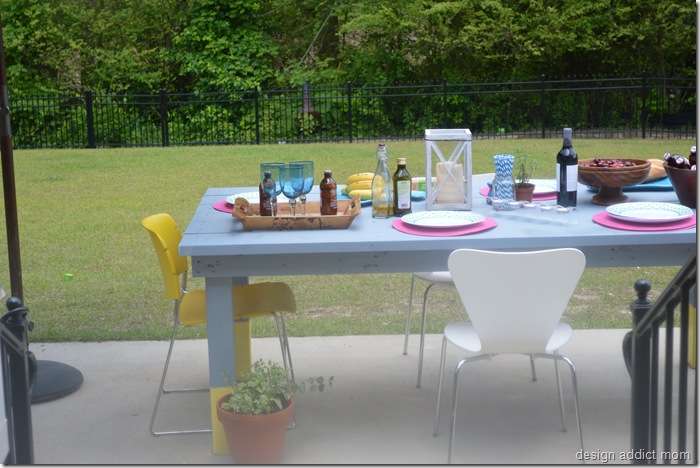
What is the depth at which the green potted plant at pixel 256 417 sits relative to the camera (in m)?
3.28

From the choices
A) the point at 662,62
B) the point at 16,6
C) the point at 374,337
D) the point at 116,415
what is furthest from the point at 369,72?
the point at 116,415

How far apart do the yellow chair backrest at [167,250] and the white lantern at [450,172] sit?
1070mm

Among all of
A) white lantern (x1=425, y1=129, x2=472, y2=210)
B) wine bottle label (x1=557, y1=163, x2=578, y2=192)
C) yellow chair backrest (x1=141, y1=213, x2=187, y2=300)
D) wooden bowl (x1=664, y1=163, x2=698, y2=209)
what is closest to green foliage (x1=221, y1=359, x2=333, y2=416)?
yellow chair backrest (x1=141, y1=213, x2=187, y2=300)

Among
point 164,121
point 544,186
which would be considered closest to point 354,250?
point 544,186

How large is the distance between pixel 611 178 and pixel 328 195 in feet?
3.86

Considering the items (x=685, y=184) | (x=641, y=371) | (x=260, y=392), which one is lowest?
(x=260, y=392)

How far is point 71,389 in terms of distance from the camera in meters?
4.11

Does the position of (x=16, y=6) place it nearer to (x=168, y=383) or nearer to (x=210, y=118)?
(x=210, y=118)

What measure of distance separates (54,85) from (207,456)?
51.4 feet

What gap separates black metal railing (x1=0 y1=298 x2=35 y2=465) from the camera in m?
2.67

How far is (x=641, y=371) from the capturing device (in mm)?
2562

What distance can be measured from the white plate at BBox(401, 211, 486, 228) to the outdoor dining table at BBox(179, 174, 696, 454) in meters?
0.08

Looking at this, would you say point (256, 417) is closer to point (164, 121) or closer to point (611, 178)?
point (611, 178)

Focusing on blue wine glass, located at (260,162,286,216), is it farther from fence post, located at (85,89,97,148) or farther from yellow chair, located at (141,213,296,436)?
fence post, located at (85,89,97,148)
